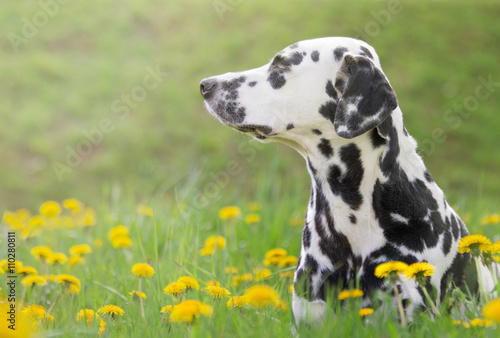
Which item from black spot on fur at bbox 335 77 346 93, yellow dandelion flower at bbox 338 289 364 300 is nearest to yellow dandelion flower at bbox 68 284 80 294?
yellow dandelion flower at bbox 338 289 364 300

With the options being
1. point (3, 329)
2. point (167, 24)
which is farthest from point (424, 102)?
point (3, 329)

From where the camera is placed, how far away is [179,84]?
9391mm

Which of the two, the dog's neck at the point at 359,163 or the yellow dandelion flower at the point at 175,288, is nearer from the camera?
the yellow dandelion flower at the point at 175,288

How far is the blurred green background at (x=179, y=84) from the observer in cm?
791

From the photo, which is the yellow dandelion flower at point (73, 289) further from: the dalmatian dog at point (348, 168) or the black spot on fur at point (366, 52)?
the black spot on fur at point (366, 52)

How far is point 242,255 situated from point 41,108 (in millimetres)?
5873

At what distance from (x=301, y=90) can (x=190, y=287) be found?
1038 mm

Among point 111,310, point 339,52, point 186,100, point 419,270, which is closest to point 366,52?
point 339,52

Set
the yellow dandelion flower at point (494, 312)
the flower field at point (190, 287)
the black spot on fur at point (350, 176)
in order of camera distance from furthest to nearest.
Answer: the black spot on fur at point (350, 176)
the flower field at point (190, 287)
the yellow dandelion flower at point (494, 312)

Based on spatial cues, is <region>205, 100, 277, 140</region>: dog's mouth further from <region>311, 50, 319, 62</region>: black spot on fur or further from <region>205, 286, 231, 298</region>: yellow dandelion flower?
<region>205, 286, 231, 298</region>: yellow dandelion flower

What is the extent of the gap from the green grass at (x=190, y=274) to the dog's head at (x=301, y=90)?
0.77 metres

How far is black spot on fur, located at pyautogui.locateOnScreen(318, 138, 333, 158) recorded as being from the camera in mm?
2865

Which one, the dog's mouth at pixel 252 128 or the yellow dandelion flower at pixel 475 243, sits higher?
the dog's mouth at pixel 252 128

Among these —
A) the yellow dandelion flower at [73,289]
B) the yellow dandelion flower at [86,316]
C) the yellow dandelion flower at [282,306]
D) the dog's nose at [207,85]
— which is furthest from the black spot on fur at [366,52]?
the yellow dandelion flower at [73,289]
